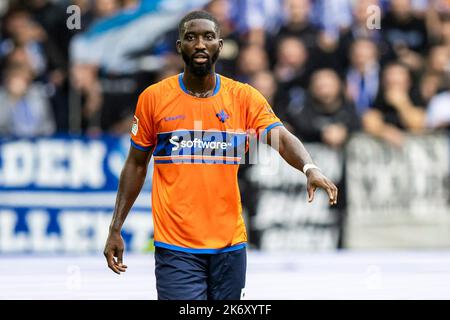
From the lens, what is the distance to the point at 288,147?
21.0 ft

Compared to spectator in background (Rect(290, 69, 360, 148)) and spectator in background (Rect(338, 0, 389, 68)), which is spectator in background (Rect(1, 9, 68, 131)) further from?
spectator in background (Rect(338, 0, 389, 68))

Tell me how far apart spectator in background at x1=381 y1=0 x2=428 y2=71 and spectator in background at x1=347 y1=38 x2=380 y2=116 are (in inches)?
13.4

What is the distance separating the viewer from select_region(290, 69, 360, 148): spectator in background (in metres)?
14.2

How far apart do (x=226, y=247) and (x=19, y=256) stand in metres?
7.94

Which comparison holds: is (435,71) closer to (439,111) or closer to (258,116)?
(439,111)

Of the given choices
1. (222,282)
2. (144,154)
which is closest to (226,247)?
(222,282)

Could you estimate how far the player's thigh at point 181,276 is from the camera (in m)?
6.29

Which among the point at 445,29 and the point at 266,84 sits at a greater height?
the point at 445,29

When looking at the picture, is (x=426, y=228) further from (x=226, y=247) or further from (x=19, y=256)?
(x=226, y=247)

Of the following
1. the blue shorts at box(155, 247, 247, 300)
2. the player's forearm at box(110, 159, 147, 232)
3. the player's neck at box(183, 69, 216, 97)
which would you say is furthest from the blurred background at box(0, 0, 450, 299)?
the player's neck at box(183, 69, 216, 97)

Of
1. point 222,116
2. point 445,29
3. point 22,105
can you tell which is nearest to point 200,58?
point 222,116

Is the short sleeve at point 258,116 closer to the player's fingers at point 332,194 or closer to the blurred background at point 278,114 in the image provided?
the player's fingers at point 332,194

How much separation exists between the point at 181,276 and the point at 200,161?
71 cm

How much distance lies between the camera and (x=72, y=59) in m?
13.8
